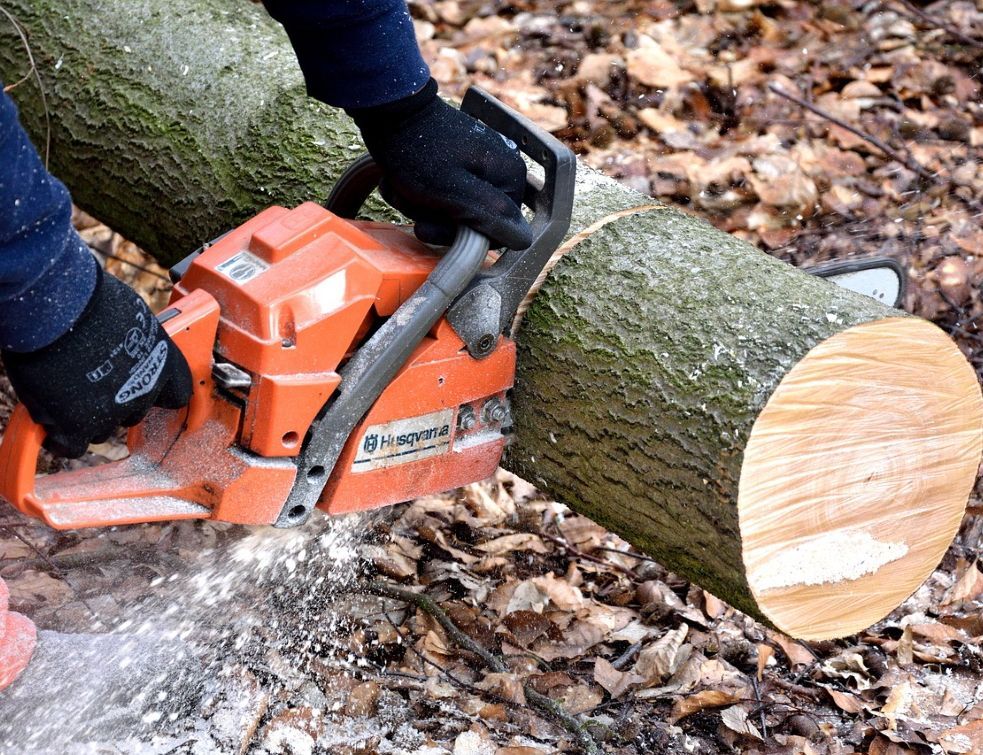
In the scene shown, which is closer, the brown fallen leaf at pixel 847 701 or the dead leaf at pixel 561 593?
the brown fallen leaf at pixel 847 701

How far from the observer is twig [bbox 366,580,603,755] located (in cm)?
260

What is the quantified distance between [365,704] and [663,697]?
77 cm

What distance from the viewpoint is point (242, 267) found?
2250 mm

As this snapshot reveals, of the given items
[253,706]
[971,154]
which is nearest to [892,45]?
[971,154]

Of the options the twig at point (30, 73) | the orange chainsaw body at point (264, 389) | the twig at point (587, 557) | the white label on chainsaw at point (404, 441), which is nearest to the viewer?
the orange chainsaw body at point (264, 389)

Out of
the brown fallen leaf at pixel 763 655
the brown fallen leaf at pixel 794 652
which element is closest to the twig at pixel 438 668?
the brown fallen leaf at pixel 763 655

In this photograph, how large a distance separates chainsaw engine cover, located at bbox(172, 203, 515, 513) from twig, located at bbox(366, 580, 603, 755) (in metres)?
0.56

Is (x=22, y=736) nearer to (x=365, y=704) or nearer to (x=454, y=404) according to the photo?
(x=365, y=704)

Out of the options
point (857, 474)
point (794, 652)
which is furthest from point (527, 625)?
point (857, 474)

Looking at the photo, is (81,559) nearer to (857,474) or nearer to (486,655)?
(486,655)

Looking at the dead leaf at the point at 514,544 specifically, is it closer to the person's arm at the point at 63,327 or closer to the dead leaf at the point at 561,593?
the dead leaf at the point at 561,593

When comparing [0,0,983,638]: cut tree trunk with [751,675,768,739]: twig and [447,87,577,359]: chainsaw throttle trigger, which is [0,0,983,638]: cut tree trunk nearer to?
[447,87,577,359]: chainsaw throttle trigger

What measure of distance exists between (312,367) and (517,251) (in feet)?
1.80

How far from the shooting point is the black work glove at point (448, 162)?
2.32 m
